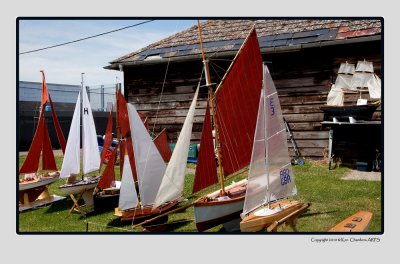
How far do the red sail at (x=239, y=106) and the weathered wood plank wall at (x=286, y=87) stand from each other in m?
2.21

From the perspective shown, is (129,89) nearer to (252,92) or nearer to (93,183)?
(93,183)

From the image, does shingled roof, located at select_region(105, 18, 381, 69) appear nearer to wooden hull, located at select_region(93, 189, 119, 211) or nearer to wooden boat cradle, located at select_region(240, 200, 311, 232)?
wooden hull, located at select_region(93, 189, 119, 211)

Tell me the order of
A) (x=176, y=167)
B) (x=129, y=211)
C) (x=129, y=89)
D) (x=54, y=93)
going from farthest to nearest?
(x=129, y=89) < (x=54, y=93) < (x=129, y=211) < (x=176, y=167)

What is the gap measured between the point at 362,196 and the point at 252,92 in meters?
2.12

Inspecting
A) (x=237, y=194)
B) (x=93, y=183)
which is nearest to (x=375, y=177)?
(x=237, y=194)

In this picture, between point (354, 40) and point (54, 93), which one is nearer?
point (54, 93)

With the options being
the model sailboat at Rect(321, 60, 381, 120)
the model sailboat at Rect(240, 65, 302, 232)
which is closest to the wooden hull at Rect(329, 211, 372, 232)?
the model sailboat at Rect(240, 65, 302, 232)

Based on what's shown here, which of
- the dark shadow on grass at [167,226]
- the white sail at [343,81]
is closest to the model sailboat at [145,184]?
the dark shadow on grass at [167,226]

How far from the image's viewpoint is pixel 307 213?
5816 millimetres

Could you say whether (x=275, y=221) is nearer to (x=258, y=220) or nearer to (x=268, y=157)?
(x=258, y=220)

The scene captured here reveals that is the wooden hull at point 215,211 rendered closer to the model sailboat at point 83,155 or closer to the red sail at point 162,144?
the red sail at point 162,144

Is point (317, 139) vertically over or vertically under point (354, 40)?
under

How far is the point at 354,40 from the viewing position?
7148mm

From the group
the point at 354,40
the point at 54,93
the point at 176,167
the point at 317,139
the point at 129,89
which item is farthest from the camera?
the point at 129,89
